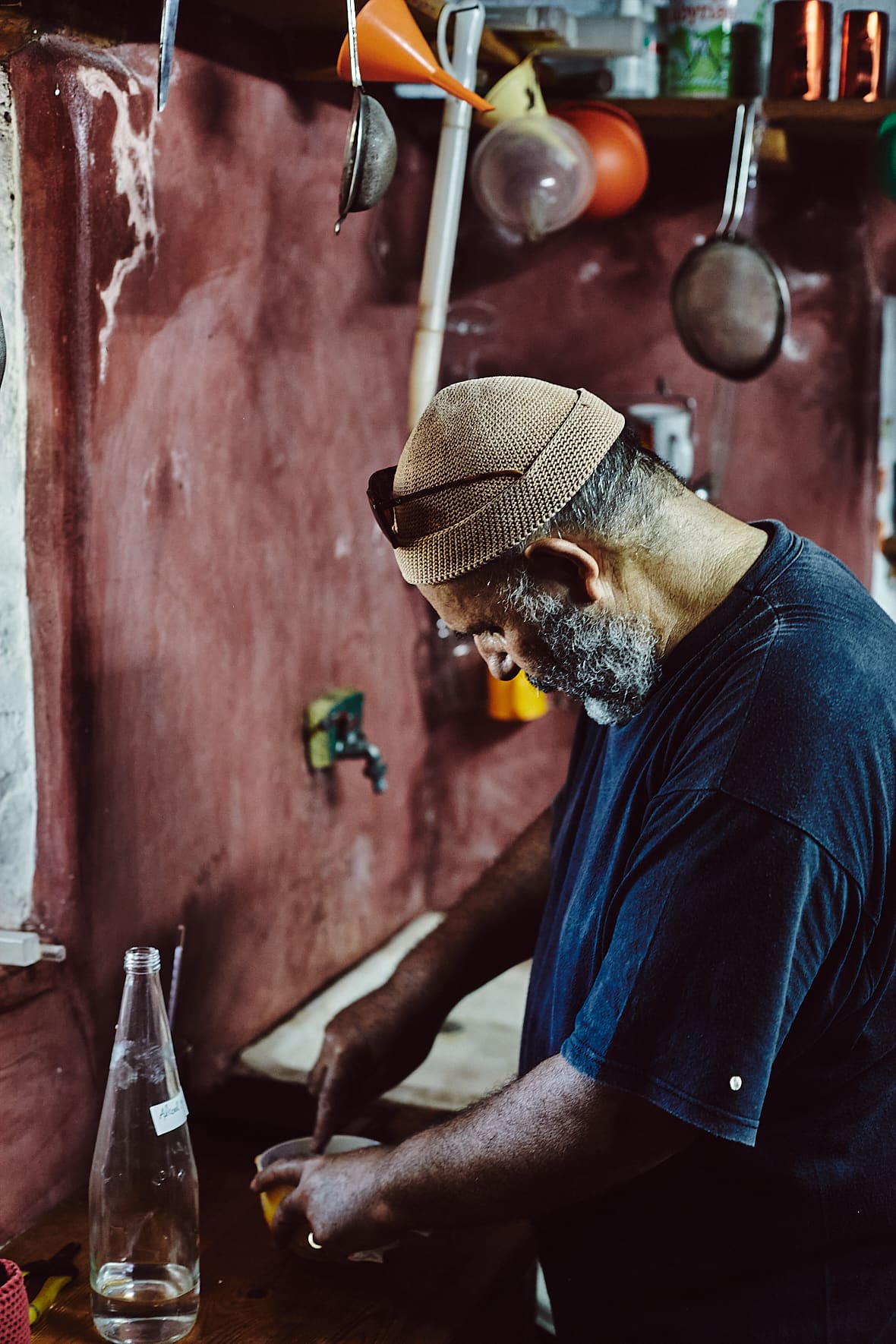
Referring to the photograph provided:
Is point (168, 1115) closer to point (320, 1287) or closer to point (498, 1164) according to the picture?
point (320, 1287)

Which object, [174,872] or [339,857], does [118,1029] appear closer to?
[174,872]

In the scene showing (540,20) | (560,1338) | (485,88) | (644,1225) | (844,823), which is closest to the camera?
(844,823)

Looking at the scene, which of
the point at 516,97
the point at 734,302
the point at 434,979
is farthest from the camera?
the point at 734,302

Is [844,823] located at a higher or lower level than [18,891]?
higher

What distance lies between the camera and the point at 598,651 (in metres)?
1.25

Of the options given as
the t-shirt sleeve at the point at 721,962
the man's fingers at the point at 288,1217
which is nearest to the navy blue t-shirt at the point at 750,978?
the t-shirt sleeve at the point at 721,962

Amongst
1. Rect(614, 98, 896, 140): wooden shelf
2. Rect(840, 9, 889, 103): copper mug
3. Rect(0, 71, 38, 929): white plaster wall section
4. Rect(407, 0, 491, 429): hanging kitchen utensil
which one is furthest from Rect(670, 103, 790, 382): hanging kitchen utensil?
Rect(0, 71, 38, 929): white plaster wall section

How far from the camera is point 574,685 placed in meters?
1.29

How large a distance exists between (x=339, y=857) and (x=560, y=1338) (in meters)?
1.02

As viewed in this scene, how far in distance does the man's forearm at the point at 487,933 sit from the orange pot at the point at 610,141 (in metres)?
1.20

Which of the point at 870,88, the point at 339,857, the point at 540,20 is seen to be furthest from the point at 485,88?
the point at 339,857

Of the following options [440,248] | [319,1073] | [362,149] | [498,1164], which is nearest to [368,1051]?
[319,1073]

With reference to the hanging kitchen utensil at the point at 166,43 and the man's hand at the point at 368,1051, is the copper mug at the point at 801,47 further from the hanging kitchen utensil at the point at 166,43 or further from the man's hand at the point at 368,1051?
the man's hand at the point at 368,1051

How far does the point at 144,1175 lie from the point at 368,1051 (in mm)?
357
